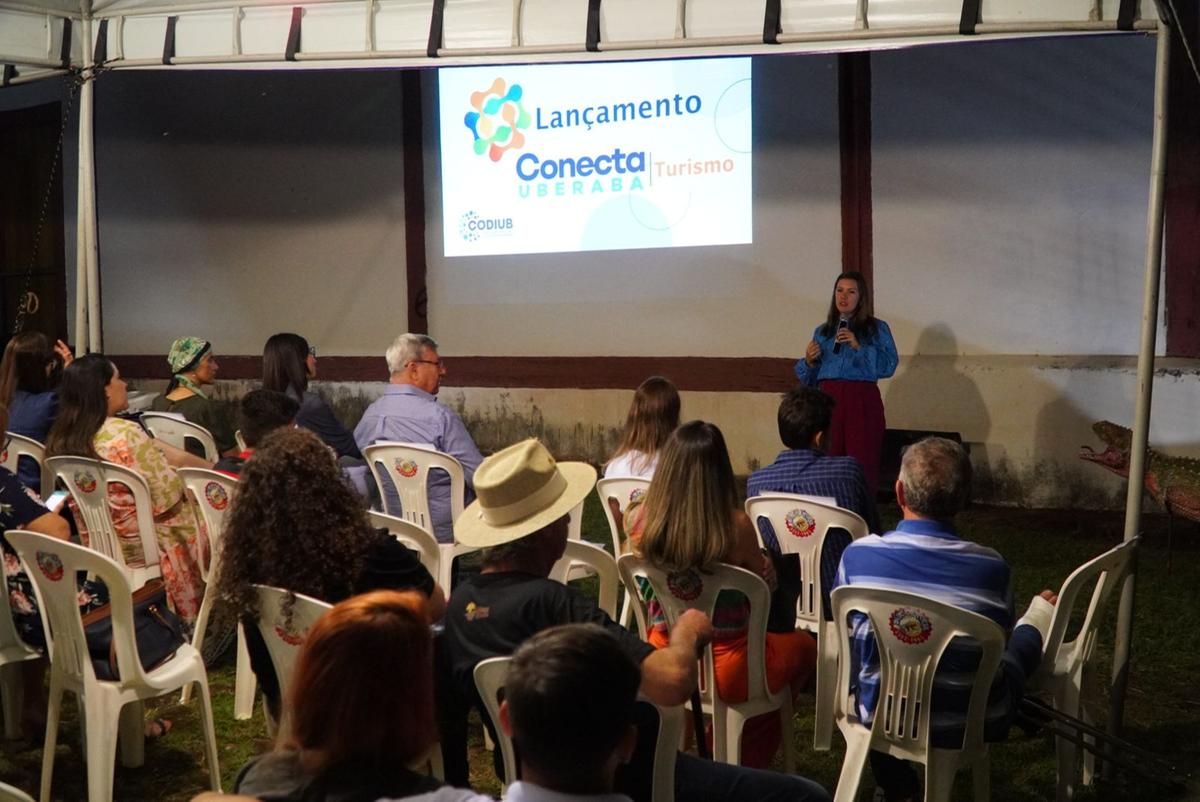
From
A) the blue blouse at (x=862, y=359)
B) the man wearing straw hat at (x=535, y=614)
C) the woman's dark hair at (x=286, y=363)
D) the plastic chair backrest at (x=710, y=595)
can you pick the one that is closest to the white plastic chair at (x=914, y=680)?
the plastic chair backrest at (x=710, y=595)

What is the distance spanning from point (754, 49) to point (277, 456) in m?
3.11

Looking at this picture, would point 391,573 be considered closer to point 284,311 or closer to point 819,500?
point 819,500

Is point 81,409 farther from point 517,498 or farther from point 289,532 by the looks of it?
point 517,498

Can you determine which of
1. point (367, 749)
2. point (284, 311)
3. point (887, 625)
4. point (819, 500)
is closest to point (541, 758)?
point (367, 749)

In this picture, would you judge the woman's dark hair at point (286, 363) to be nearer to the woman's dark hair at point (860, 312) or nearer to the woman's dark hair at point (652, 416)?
the woman's dark hair at point (652, 416)

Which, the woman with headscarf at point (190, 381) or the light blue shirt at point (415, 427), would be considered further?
the woman with headscarf at point (190, 381)

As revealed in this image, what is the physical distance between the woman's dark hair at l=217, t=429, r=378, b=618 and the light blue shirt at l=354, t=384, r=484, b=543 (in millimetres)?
2009

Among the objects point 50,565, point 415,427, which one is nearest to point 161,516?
point 415,427

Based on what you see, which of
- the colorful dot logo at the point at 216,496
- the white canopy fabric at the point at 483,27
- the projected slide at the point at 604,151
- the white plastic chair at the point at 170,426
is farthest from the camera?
the projected slide at the point at 604,151

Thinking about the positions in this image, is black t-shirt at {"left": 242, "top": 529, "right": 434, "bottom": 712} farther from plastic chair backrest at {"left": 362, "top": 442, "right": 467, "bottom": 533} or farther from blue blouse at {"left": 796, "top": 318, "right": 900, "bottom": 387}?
blue blouse at {"left": 796, "top": 318, "right": 900, "bottom": 387}

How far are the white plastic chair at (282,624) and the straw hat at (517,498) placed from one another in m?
0.36

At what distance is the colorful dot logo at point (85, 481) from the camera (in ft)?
14.1

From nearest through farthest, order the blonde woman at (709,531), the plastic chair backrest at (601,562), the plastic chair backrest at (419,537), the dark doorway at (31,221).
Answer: the blonde woman at (709,531) → the plastic chair backrest at (601,562) → the plastic chair backrest at (419,537) → the dark doorway at (31,221)

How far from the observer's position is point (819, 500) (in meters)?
3.79
